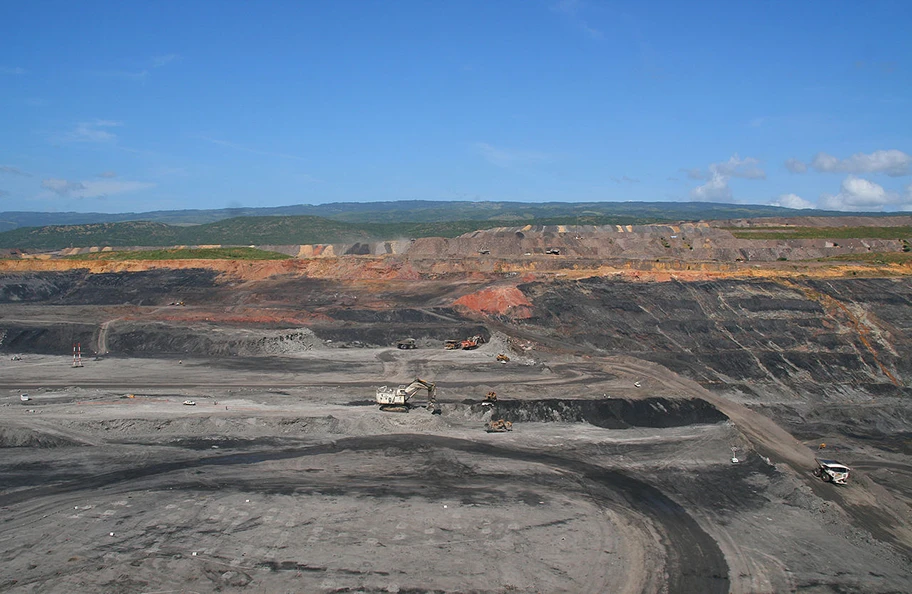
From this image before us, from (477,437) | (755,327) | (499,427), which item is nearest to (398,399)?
(477,437)

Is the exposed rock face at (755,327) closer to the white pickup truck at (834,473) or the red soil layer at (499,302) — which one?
the red soil layer at (499,302)

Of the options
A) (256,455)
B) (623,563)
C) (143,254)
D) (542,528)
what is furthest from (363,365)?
(143,254)

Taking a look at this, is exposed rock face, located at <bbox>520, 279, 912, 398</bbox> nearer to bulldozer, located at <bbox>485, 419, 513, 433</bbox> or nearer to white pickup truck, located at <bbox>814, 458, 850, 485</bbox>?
white pickup truck, located at <bbox>814, 458, 850, 485</bbox>

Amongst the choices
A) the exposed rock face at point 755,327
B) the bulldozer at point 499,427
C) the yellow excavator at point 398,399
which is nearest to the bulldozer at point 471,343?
the exposed rock face at point 755,327

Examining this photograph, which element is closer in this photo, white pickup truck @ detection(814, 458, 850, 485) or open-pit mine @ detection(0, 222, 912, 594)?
open-pit mine @ detection(0, 222, 912, 594)

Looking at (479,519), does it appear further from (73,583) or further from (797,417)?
(797,417)

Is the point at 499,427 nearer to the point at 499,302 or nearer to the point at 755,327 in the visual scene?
the point at 499,302

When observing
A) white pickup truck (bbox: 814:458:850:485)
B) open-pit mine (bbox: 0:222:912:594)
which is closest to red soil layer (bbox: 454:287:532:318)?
open-pit mine (bbox: 0:222:912:594)
